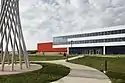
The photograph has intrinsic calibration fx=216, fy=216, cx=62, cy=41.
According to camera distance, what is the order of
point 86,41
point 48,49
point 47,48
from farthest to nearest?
1. point 47,48
2. point 48,49
3. point 86,41

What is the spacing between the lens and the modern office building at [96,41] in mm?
59531

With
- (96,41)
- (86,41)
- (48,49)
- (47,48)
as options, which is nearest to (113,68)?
(96,41)

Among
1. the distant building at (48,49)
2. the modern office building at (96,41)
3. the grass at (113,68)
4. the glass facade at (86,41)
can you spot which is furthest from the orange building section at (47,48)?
the grass at (113,68)

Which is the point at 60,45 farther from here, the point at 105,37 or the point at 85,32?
the point at 105,37

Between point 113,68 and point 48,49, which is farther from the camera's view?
point 48,49

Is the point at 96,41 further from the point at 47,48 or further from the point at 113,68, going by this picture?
the point at 113,68

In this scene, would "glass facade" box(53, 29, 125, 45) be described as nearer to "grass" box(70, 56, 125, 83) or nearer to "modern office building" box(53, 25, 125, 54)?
"modern office building" box(53, 25, 125, 54)

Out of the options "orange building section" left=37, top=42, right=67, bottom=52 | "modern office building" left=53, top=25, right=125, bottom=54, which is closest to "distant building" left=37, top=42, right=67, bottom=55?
"orange building section" left=37, top=42, right=67, bottom=52

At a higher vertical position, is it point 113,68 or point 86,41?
point 86,41

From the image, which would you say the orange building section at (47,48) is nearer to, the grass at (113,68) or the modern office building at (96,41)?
the modern office building at (96,41)

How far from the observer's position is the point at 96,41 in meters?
66.4

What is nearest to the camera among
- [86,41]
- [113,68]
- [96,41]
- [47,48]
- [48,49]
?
[113,68]

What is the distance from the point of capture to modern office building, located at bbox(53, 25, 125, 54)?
59531 mm

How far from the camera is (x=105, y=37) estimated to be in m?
63.3
